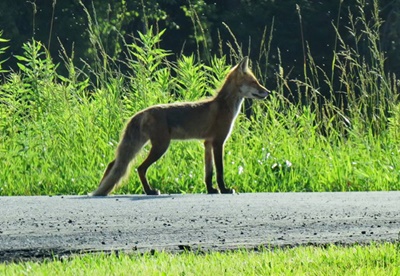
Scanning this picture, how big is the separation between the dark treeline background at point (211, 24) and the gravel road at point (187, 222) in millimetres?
21113

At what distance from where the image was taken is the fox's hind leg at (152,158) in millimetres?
10086

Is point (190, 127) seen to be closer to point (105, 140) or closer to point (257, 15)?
point (105, 140)

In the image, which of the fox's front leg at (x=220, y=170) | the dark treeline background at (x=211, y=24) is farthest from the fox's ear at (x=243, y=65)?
the dark treeline background at (x=211, y=24)

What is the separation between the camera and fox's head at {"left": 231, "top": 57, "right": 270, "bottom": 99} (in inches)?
432

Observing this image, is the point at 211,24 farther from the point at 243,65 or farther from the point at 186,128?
the point at 186,128

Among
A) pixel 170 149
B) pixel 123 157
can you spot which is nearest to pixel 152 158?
pixel 123 157

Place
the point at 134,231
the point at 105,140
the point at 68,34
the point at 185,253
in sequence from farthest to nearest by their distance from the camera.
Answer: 1. the point at 68,34
2. the point at 105,140
3. the point at 134,231
4. the point at 185,253

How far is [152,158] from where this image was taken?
33.1ft

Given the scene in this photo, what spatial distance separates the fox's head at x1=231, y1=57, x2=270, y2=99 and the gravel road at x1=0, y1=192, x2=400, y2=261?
62.1 inches

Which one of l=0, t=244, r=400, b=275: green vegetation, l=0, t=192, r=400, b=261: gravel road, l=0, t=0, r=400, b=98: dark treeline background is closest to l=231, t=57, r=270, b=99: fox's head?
l=0, t=192, r=400, b=261: gravel road

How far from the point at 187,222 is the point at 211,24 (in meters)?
25.3

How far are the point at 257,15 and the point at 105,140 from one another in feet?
76.3

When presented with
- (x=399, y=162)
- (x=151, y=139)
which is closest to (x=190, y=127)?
(x=151, y=139)

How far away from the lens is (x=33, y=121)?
40.7 feet
